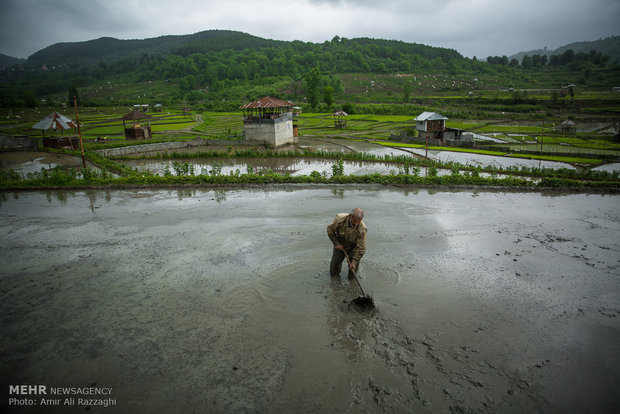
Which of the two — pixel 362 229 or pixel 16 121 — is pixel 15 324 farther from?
Answer: pixel 16 121

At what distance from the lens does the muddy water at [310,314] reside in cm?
566

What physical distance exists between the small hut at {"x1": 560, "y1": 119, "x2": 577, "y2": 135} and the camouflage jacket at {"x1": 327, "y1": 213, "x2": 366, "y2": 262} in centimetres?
4247

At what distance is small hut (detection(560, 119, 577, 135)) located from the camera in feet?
128

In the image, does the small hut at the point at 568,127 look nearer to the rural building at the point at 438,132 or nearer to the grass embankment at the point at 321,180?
the rural building at the point at 438,132

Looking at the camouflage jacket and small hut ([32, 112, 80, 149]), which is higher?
small hut ([32, 112, 80, 149])

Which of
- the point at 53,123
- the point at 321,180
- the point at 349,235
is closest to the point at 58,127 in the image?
the point at 53,123

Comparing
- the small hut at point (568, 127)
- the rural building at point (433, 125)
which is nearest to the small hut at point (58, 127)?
the rural building at point (433, 125)

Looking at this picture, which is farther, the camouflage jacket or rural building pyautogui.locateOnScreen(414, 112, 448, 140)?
rural building pyautogui.locateOnScreen(414, 112, 448, 140)

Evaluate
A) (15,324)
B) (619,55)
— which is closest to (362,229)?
(15,324)

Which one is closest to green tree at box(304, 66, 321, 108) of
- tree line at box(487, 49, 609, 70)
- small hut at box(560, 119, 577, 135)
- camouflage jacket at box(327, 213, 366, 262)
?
small hut at box(560, 119, 577, 135)

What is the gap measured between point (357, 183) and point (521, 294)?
37.8 ft

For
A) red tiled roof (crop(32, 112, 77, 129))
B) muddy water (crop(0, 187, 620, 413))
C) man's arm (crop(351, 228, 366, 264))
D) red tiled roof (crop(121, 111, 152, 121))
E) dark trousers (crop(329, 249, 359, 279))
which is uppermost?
red tiled roof (crop(121, 111, 152, 121))

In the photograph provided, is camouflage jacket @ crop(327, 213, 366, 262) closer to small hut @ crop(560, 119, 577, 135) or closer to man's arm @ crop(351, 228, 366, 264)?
man's arm @ crop(351, 228, 366, 264)

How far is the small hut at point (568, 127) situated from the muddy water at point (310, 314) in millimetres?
32172
